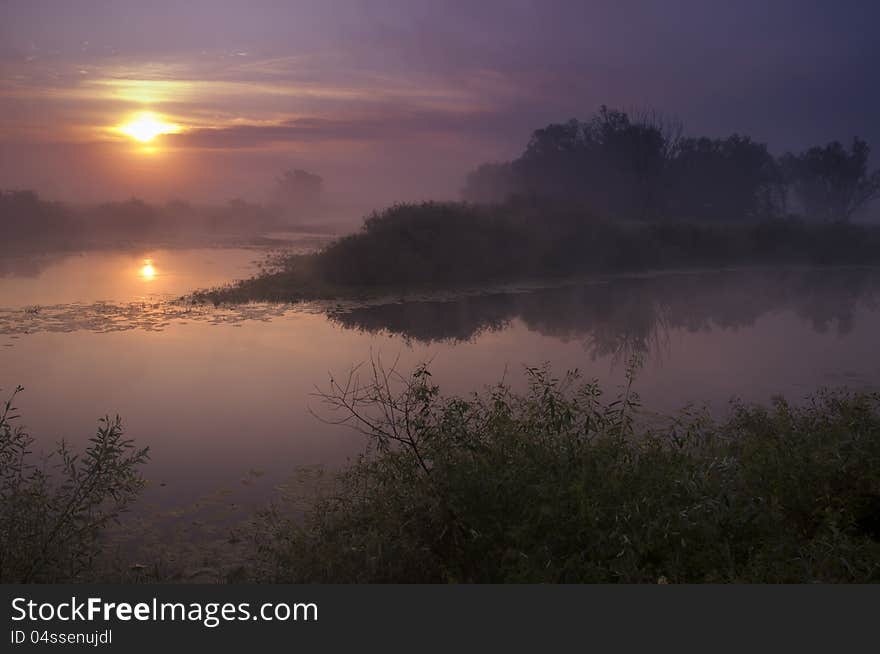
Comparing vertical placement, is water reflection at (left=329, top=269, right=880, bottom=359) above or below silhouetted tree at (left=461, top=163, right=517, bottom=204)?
below

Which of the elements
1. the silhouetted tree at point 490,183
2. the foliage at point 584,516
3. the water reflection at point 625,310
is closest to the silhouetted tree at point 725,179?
the silhouetted tree at point 490,183

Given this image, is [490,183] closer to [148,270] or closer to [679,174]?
[679,174]

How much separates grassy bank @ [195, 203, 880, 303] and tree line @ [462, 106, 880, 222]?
15597mm

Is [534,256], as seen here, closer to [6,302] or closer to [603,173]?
[6,302]

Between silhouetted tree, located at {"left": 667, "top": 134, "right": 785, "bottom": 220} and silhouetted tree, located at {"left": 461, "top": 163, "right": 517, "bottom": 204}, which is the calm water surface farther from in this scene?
silhouetted tree, located at {"left": 461, "top": 163, "right": 517, "bottom": 204}

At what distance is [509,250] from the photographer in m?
35.8

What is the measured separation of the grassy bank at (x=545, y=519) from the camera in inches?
244

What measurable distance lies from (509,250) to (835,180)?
5241cm

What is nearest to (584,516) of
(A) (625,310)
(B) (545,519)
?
(B) (545,519)

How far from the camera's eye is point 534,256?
36.5 metres

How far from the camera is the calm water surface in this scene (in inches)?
456

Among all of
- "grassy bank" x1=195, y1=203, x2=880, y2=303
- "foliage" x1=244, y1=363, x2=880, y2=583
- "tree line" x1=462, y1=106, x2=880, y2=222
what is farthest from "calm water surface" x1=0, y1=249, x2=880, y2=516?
"tree line" x1=462, y1=106, x2=880, y2=222

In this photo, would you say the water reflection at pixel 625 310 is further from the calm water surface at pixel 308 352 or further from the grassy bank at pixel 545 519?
the grassy bank at pixel 545 519

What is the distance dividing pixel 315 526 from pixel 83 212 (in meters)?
63.9
